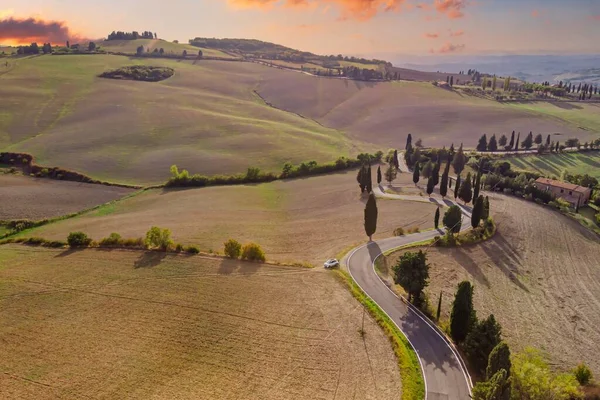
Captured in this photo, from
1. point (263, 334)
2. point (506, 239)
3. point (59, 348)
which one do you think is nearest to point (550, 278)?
point (506, 239)

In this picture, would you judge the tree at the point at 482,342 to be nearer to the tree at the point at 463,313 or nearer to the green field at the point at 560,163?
the tree at the point at 463,313

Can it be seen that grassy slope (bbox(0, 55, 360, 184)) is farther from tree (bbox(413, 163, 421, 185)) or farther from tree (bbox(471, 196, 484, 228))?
tree (bbox(471, 196, 484, 228))

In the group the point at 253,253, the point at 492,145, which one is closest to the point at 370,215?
the point at 253,253

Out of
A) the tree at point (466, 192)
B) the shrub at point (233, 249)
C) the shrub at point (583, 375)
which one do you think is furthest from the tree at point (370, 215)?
the shrub at point (583, 375)

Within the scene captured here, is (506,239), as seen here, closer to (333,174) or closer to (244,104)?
(333,174)

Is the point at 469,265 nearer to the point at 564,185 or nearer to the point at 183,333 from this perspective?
the point at 183,333

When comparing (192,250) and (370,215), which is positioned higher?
(370,215)

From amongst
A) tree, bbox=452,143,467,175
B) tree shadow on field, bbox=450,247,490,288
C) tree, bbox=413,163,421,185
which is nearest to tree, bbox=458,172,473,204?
tree, bbox=413,163,421,185
